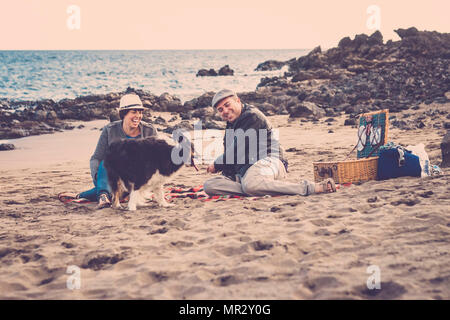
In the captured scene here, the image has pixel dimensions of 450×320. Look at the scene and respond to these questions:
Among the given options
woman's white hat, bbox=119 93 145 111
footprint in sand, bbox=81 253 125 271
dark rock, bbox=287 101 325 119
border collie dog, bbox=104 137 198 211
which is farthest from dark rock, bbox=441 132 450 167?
dark rock, bbox=287 101 325 119

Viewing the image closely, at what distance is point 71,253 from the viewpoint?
3.46 metres

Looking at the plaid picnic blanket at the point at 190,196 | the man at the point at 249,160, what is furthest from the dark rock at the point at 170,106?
the man at the point at 249,160

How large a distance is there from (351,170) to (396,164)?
60 centimetres

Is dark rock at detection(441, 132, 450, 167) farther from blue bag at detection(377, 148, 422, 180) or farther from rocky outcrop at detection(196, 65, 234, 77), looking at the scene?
rocky outcrop at detection(196, 65, 234, 77)

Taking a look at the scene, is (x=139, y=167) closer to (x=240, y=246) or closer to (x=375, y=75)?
(x=240, y=246)

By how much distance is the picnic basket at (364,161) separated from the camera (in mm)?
5465

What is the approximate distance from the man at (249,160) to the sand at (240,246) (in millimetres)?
179

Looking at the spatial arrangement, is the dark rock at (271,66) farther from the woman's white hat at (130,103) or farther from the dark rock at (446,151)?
the woman's white hat at (130,103)

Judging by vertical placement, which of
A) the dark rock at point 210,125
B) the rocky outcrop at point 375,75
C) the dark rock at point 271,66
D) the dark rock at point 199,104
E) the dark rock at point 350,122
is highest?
the dark rock at point 271,66

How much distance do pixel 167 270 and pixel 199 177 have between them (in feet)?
12.7

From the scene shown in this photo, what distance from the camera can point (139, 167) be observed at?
188 inches

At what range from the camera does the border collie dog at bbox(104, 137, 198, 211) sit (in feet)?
15.4
